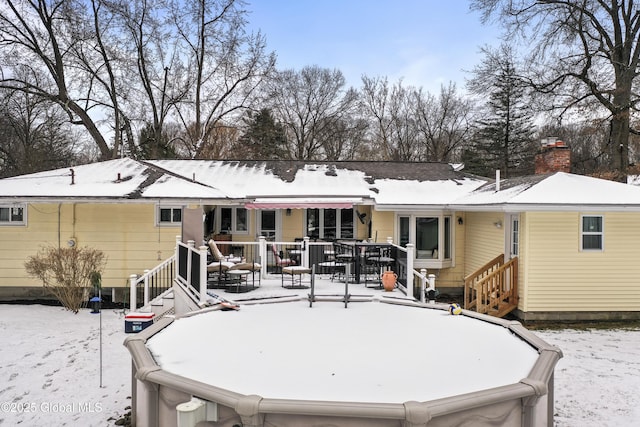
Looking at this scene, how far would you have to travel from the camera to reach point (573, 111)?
21.9 metres

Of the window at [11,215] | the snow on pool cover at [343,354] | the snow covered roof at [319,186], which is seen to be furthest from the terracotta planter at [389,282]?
the window at [11,215]

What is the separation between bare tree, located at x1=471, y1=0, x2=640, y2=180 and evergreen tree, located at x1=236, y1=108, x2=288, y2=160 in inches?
717

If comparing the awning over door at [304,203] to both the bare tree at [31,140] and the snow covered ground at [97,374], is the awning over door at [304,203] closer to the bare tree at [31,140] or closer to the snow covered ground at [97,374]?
the snow covered ground at [97,374]

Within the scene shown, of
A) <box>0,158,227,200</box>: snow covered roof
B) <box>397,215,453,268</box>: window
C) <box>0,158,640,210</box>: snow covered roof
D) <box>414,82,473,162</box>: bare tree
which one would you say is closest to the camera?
<box>0,158,640,210</box>: snow covered roof

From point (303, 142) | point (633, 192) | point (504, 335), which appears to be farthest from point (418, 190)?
point (303, 142)

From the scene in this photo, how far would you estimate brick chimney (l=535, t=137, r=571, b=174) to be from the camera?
13.6 m

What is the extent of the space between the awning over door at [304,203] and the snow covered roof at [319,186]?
0.03m

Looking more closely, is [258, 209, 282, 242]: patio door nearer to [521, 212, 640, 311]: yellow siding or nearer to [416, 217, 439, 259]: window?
[416, 217, 439, 259]: window

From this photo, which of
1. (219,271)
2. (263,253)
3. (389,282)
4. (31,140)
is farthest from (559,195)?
(31,140)

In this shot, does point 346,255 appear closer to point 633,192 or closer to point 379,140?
point 633,192

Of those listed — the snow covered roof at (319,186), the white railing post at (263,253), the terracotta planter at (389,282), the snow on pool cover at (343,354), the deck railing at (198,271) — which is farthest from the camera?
the snow covered roof at (319,186)

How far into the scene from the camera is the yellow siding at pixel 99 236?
13.3 meters

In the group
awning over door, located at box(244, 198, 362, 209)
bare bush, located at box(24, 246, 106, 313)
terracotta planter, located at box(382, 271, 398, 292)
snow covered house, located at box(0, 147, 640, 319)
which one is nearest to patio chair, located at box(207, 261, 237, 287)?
snow covered house, located at box(0, 147, 640, 319)

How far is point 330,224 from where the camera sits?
15.6 meters
